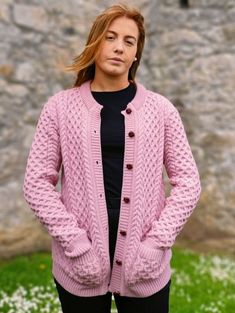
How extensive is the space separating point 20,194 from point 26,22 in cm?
160

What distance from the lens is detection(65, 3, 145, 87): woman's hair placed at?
2.22 m

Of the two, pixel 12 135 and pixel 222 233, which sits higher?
pixel 12 135

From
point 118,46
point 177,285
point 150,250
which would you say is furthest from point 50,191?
point 177,285

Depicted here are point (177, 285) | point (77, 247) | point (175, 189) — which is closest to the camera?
point (77, 247)

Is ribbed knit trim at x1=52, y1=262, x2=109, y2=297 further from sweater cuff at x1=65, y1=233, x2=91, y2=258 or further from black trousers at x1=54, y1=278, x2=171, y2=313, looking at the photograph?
sweater cuff at x1=65, y1=233, x2=91, y2=258

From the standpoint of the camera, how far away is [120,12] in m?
2.22

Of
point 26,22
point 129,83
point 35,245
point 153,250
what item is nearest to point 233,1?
point 26,22

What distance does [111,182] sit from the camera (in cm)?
223

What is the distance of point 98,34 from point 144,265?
0.95 m

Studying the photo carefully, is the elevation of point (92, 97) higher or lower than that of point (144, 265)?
higher

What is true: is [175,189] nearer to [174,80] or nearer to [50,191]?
[50,191]

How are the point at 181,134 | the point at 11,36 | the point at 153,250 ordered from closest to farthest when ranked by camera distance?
the point at 153,250 → the point at 181,134 → the point at 11,36

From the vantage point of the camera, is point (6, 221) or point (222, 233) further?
point (222, 233)

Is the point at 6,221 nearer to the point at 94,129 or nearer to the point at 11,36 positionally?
the point at 11,36
